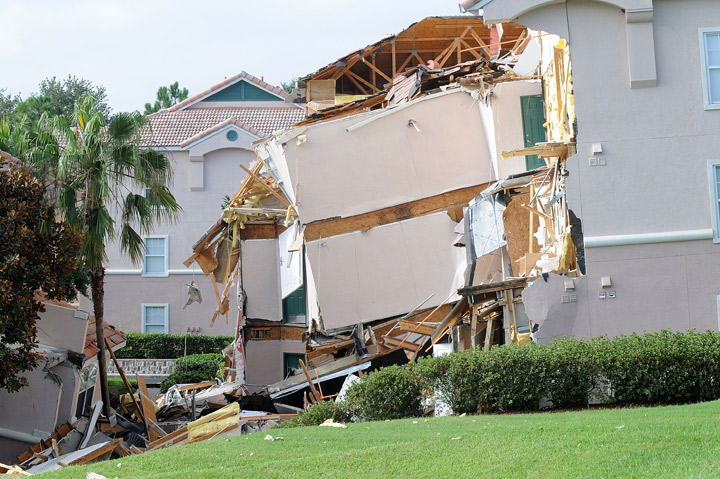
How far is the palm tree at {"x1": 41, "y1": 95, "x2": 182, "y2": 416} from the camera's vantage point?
21.3 m

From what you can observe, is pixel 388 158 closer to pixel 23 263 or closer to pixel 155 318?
pixel 23 263

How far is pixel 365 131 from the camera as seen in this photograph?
2275 centimetres

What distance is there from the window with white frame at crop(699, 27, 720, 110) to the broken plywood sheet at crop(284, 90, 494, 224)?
6828mm

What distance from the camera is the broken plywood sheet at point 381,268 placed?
73.9 feet

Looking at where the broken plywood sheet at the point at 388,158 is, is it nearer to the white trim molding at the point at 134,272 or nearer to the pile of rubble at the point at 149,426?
the pile of rubble at the point at 149,426

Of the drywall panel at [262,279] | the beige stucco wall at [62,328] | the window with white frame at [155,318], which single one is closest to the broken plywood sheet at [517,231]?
the beige stucco wall at [62,328]

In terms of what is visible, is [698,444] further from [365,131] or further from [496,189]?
[365,131]

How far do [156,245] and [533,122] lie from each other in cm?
2379

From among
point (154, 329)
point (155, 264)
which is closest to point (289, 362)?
point (154, 329)

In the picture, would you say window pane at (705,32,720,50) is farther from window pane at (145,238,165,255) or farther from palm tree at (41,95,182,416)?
window pane at (145,238,165,255)

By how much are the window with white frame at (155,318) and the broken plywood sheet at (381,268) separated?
754 inches

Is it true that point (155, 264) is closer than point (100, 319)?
No

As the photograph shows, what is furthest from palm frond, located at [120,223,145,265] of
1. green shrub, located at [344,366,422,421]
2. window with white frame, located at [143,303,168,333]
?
window with white frame, located at [143,303,168,333]

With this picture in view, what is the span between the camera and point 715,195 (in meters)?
16.5
